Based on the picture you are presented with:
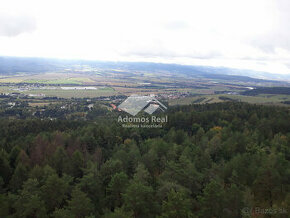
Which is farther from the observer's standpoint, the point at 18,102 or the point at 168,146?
the point at 18,102

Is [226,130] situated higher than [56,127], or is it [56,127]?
[226,130]

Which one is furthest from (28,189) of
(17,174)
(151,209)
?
(151,209)

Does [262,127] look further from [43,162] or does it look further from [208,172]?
[43,162]

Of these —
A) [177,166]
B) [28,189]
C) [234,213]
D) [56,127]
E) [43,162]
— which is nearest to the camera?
[234,213]

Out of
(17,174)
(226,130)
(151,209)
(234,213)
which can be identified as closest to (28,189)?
(17,174)

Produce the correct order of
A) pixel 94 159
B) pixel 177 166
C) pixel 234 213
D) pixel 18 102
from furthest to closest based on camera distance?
pixel 18 102, pixel 94 159, pixel 177 166, pixel 234 213

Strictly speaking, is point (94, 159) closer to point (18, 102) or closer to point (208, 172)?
point (208, 172)

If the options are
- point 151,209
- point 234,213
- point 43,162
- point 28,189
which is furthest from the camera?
point 43,162

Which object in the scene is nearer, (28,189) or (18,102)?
(28,189)

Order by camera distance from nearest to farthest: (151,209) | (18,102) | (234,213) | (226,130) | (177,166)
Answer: (234,213) < (151,209) < (177,166) < (226,130) < (18,102)
